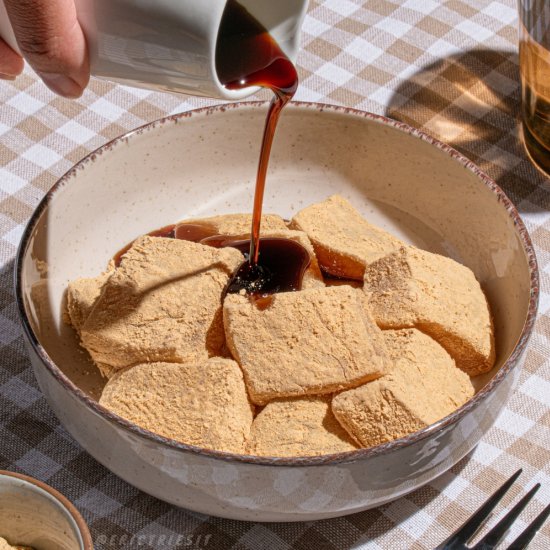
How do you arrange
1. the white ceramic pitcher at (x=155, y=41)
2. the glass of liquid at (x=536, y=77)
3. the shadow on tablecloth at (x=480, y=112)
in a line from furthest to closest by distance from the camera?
the shadow on tablecloth at (x=480, y=112)
the glass of liquid at (x=536, y=77)
the white ceramic pitcher at (x=155, y=41)

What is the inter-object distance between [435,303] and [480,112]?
847mm

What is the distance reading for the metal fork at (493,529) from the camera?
4.05ft

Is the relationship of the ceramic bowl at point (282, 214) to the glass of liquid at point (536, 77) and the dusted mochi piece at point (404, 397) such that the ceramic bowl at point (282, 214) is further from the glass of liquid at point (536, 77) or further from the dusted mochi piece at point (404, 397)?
the glass of liquid at point (536, 77)

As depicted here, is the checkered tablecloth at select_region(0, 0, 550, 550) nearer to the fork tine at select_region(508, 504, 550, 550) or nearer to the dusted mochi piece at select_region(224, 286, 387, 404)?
the fork tine at select_region(508, 504, 550, 550)

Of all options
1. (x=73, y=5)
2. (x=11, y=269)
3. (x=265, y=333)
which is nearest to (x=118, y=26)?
(x=73, y=5)

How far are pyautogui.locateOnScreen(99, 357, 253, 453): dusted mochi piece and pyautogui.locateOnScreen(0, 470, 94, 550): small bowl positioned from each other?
181 millimetres

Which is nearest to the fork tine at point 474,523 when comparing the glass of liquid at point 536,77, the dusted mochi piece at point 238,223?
the dusted mochi piece at point 238,223

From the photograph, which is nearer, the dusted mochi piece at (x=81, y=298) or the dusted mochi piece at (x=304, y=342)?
the dusted mochi piece at (x=304, y=342)

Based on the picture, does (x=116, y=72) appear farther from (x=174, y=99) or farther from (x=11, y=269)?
(x=174, y=99)

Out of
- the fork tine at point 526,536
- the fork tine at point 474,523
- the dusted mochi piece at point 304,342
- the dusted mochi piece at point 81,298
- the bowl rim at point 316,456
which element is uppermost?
the bowl rim at point 316,456

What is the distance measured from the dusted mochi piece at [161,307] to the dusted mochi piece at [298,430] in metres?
0.19

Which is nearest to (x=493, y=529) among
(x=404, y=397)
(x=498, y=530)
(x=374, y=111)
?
(x=498, y=530)

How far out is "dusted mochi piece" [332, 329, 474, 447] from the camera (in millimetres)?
1286

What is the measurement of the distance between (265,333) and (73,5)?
60 cm
